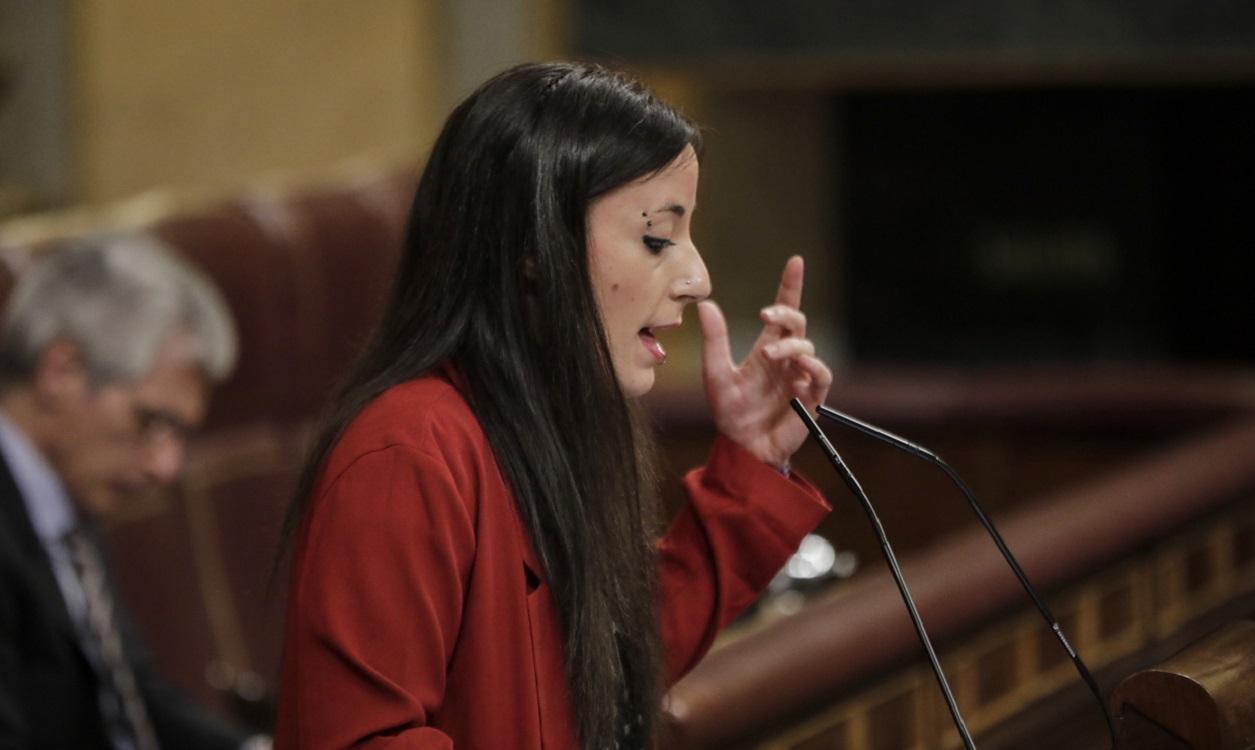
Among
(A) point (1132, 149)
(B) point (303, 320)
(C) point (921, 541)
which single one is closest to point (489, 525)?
(B) point (303, 320)

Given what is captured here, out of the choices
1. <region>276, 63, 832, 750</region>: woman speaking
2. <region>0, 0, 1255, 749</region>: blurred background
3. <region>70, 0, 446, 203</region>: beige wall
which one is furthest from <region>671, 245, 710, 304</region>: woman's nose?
<region>70, 0, 446, 203</region>: beige wall

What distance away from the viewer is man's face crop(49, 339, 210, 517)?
231cm

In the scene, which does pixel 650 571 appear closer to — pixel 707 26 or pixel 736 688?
pixel 736 688

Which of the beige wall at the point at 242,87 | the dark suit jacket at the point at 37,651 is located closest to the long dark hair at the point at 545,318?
the dark suit jacket at the point at 37,651

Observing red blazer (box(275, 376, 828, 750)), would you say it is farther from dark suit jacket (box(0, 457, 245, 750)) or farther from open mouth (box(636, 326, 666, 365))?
dark suit jacket (box(0, 457, 245, 750))

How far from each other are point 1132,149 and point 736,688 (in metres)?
4.10

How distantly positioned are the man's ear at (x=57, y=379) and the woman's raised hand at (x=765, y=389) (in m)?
1.12

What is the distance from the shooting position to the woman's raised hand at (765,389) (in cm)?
143

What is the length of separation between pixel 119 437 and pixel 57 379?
0.11 meters

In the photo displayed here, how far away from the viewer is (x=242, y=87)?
5.12 metres

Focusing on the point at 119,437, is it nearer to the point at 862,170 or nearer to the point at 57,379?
Result: the point at 57,379

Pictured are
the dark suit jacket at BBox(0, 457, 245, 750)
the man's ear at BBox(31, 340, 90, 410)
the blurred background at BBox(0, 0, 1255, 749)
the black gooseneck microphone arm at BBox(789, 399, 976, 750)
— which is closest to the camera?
the black gooseneck microphone arm at BBox(789, 399, 976, 750)

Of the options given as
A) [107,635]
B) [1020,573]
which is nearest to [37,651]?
[107,635]

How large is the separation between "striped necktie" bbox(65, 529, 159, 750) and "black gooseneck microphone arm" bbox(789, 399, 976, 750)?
4.30 ft
